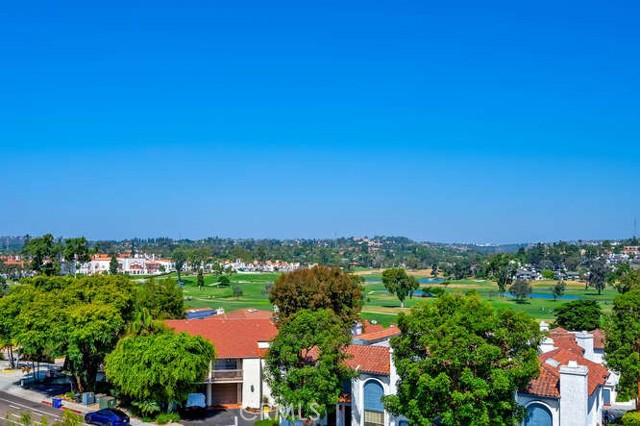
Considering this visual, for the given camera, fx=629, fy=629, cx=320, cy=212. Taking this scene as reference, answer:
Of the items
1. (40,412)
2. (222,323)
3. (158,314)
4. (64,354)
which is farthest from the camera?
(158,314)

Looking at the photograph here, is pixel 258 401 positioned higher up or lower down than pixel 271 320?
lower down

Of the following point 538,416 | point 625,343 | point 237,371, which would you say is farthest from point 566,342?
point 237,371

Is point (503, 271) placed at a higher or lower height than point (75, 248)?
lower

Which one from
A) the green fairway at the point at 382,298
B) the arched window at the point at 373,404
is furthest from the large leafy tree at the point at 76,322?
the green fairway at the point at 382,298

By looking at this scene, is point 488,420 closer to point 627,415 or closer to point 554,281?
point 627,415

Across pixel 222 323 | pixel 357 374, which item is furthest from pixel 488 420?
pixel 222 323

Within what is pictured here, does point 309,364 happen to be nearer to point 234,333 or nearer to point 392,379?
point 392,379
